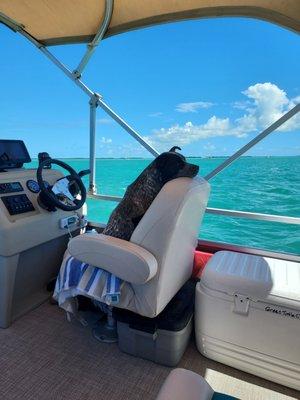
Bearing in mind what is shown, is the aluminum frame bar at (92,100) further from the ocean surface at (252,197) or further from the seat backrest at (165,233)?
the seat backrest at (165,233)

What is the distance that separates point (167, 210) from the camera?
1.09 m

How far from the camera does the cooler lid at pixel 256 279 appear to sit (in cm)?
116

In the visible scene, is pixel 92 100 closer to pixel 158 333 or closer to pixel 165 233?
pixel 165 233

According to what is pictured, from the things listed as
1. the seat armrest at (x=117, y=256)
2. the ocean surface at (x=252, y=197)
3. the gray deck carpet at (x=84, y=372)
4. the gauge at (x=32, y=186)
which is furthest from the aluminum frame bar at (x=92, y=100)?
the gray deck carpet at (x=84, y=372)

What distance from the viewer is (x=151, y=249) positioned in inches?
44.5

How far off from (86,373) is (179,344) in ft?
1.52

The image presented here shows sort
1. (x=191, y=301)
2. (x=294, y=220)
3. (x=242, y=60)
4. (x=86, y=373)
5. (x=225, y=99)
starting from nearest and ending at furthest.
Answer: (x=86, y=373) → (x=191, y=301) → (x=294, y=220) → (x=242, y=60) → (x=225, y=99)

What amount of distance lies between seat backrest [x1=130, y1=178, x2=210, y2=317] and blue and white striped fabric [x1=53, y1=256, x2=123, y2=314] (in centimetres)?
10

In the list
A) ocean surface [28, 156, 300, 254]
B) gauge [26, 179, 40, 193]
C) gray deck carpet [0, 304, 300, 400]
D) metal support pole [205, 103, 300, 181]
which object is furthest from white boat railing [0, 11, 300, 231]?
gray deck carpet [0, 304, 300, 400]

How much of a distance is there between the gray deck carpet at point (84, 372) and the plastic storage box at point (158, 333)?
5 cm

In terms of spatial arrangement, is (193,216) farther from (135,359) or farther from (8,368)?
(8,368)

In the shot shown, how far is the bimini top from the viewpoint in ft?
5.66

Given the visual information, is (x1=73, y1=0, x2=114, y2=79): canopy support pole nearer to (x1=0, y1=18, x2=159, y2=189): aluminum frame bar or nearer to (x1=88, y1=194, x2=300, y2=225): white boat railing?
(x1=0, y1=18, x2=159, y2=189): aluminum frame bar

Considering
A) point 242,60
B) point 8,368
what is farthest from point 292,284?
point 242,60
